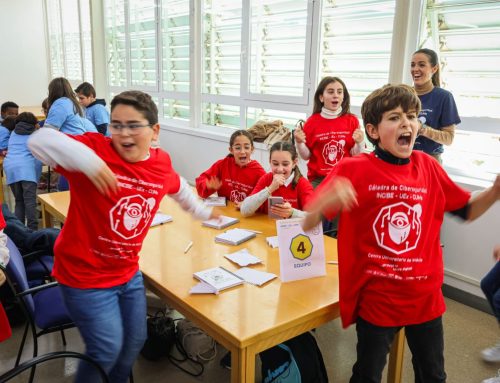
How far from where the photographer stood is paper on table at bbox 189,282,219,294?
1673 millimetres

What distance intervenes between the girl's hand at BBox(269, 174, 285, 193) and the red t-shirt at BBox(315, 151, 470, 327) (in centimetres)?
99

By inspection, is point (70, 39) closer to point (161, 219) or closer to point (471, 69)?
point (161, 219)

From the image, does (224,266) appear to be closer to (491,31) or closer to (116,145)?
(116,145)

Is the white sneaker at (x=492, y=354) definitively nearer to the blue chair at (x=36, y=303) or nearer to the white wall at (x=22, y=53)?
the blue chair at (x=36, y=303)

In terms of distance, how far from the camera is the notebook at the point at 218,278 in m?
1.72

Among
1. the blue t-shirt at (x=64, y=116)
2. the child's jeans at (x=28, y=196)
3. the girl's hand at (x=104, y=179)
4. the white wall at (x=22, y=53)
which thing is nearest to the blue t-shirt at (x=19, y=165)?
the child's jeans at (x=28, y=196)

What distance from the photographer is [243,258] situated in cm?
199

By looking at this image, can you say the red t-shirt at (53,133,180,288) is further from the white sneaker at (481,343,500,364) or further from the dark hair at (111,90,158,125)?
the white sneaker at (481,343,500,364)

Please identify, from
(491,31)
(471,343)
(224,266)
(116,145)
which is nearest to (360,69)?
(491,31)

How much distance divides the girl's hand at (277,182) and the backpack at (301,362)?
92 cm

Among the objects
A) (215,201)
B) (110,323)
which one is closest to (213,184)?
(215,201)

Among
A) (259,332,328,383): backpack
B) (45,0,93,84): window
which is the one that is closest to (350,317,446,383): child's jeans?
(259,332,328,383): backpack

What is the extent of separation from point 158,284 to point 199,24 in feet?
14.9

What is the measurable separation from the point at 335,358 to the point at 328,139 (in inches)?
57.5
